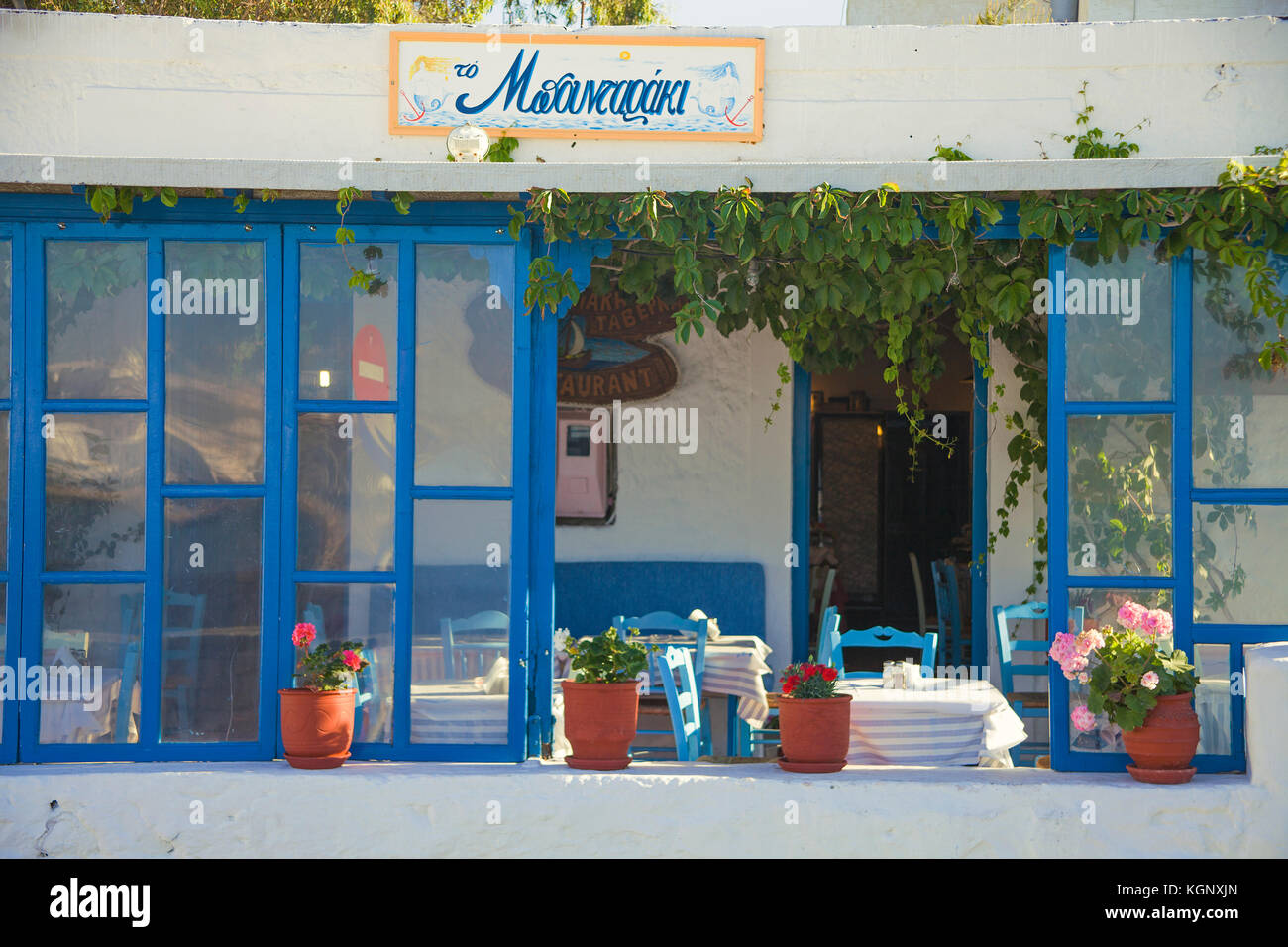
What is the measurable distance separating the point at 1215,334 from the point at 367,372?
341 cm

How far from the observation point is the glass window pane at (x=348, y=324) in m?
5.14

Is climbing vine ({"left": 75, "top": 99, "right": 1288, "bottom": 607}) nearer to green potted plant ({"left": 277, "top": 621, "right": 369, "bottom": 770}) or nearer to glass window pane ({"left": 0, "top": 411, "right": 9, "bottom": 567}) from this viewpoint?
glass window pane ({"left": 0, "top": 411, "right": 9, "bottom": 567})

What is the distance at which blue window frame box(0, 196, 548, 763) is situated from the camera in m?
5.05

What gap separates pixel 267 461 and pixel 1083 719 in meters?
3.37

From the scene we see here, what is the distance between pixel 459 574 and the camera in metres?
5.13

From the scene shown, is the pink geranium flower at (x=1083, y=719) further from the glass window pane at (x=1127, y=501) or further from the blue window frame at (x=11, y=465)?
the blue window frame at (x=11, y=465)

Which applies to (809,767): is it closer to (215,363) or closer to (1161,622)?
(1161,622)

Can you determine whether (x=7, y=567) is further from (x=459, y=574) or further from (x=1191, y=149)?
(x=1191, y=149)

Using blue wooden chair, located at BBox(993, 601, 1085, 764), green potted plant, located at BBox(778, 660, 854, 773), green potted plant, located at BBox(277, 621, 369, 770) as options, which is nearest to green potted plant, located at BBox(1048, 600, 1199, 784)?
green potted plant, located at BBox(778, 660, 854, 773)

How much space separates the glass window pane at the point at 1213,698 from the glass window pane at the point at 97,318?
4385mm

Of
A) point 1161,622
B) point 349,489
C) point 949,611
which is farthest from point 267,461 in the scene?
point 949,611

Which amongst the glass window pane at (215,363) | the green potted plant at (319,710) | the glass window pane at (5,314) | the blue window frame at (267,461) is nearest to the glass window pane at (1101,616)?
the blue window frame at (267,461)

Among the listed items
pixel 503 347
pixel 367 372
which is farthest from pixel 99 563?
pixel 503 347

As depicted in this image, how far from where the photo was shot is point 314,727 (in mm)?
4867
